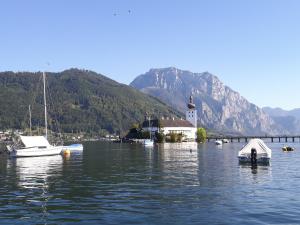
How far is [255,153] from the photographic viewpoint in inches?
3386

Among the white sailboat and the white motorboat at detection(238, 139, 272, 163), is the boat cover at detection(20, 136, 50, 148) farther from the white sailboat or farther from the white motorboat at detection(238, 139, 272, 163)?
the white motorboat at detection(238, 139, 272, 163)

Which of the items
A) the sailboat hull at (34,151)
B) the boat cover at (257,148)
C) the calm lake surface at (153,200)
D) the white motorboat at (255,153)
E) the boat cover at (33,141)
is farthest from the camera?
the boat cover at (33,141)

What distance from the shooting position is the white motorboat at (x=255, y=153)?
282 ft

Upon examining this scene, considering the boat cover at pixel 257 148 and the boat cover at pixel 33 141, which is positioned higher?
the boat cover at pixel 33 141

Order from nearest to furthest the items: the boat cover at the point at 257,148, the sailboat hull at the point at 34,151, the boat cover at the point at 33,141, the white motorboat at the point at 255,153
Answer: the white motorboat at the point at 255,153
the boat cover at the point at 257,148
the sailboat hull at the point at 34,151
the boat cover at the point at 33,141

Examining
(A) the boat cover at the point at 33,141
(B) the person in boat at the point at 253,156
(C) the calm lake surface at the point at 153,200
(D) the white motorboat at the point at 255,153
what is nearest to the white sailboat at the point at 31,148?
(A) the boat cover at the point at 33,141

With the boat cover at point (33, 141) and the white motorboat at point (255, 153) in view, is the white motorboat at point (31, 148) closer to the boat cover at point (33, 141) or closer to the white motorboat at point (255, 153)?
the boat cover at point (33, 141)

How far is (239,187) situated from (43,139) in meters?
90.0

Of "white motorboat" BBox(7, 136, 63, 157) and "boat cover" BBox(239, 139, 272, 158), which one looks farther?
"white motorboat" BBox(7, 136, 63, 157)

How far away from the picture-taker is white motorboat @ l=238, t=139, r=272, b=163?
3385 inches

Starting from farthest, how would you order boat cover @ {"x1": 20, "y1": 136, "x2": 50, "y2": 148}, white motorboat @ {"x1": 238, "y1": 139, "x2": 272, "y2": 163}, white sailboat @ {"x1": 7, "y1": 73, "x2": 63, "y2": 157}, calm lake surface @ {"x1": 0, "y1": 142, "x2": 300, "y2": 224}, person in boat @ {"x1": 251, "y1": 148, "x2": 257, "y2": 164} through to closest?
boat cover @ {"x1": 20, "y1": 136, "x2": 50, "y2": 148}
white sailboat @ {"x1": 7, "y1": 73, "x2": 63, "y2": 157}
white motorboat @ {"x1": 238, "y1": 139, "x2": 272, "y2": 163}
person in boat @ {"x1": 251, "y1": 148, "x2": 257, "y2": 164}
calm lake surface @ {"x1": 0, "y1": 142, "x2": 300, "y2": 224}

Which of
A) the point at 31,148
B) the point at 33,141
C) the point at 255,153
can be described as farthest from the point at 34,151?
the point at 255,153

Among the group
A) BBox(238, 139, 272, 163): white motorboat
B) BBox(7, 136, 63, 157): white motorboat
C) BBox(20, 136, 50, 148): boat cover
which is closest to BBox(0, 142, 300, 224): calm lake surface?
BBox(238, 139, 272, 163): white motorboat

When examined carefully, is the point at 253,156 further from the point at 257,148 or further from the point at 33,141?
the point at 33,141
